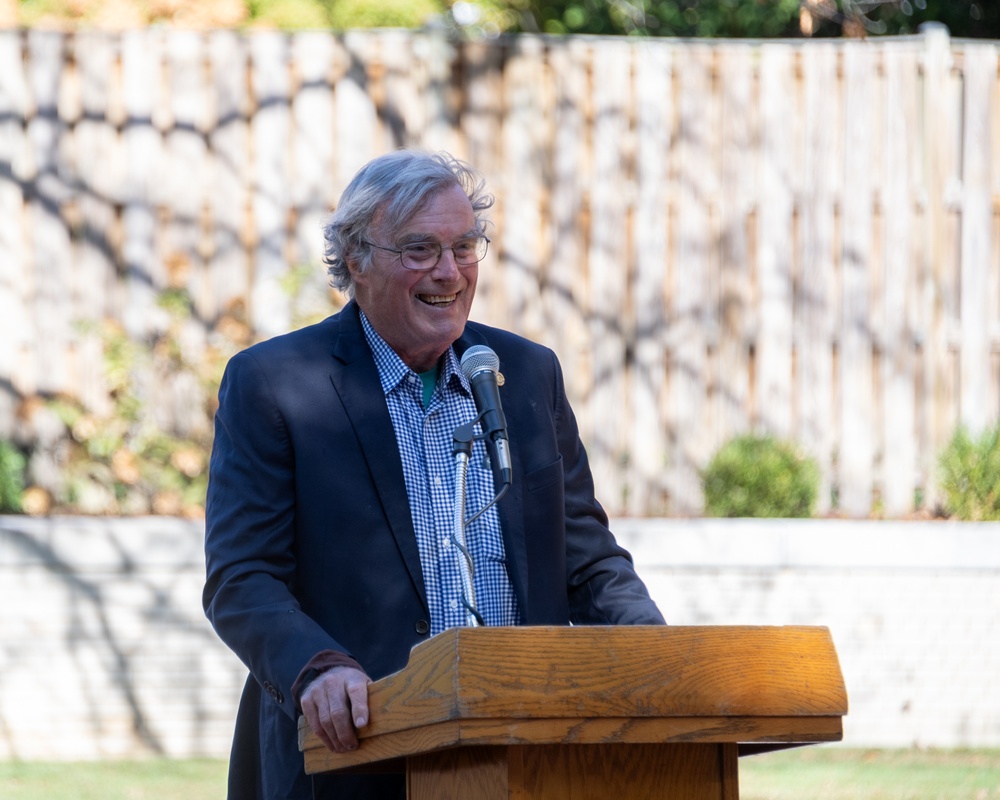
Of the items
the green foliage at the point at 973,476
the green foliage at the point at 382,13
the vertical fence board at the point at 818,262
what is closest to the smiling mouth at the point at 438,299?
the green foliage at the point at 973,476

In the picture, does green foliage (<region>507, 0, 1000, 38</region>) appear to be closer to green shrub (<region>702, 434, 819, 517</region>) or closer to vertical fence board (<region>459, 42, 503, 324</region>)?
vertical fence board (<region>459, 42, 503, 324</region>)

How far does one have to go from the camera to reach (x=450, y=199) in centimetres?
325

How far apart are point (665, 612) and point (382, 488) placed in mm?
4639

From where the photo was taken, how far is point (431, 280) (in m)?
3.23

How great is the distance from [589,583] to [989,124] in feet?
22.2

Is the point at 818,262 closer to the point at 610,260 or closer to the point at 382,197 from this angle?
the point at 610,260

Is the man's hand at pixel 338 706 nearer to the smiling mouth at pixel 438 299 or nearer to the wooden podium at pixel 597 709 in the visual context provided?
the wooden podium at pixel 597 709

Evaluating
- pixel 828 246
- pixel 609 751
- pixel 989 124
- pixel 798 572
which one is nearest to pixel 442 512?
pixel 609 751

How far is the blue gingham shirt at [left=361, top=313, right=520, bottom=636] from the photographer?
3146mm

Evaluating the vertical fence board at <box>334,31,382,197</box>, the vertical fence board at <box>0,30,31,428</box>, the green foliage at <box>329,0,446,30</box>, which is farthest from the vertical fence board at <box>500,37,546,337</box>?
the green foliage at <box>329,0,446,30</box>

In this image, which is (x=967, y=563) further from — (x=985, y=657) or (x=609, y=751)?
(x=609, y=751)

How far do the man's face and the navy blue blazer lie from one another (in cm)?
15

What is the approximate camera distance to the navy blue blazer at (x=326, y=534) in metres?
3.04

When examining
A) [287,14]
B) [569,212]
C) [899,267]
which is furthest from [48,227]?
[287,14]
